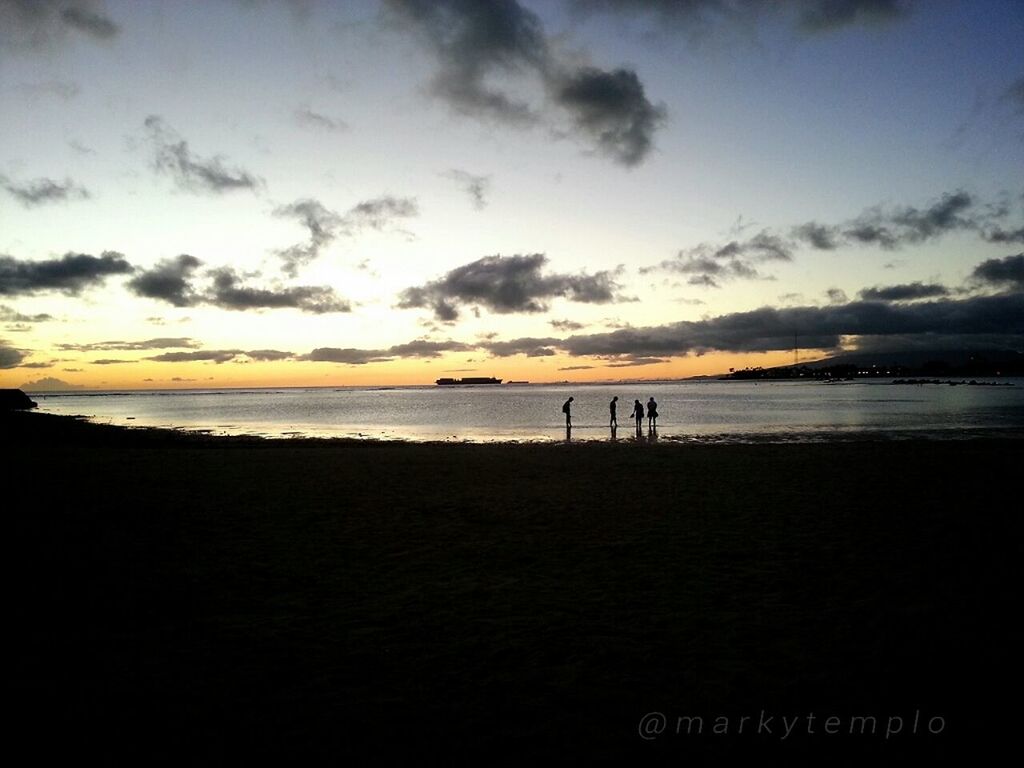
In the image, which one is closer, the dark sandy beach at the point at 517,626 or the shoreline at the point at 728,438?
the dark sandy beach at the point at 517,626

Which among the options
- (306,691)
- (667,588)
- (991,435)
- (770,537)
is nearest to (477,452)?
(770,537)

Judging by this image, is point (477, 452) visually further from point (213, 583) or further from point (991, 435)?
point (991, 435)

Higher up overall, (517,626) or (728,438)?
(728,438)

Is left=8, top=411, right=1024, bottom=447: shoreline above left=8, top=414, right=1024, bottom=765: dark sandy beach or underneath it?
above

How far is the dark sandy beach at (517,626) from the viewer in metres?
4.79

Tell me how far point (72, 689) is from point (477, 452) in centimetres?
2229

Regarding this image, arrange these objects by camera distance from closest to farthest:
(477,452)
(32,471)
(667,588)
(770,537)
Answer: (667,588), (770,537), (32,471), (477,452)

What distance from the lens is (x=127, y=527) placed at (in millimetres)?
12523

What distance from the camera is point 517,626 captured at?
22.7 ft

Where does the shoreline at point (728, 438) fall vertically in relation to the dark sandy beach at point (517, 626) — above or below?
above

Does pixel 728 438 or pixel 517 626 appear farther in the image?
pixel 728 438

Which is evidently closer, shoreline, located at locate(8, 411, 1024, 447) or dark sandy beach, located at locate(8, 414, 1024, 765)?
dark sandy beach, located at locate(8, 414, 1024, 765)

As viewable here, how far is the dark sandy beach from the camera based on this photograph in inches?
189

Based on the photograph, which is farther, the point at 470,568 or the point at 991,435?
the point at 991,435
